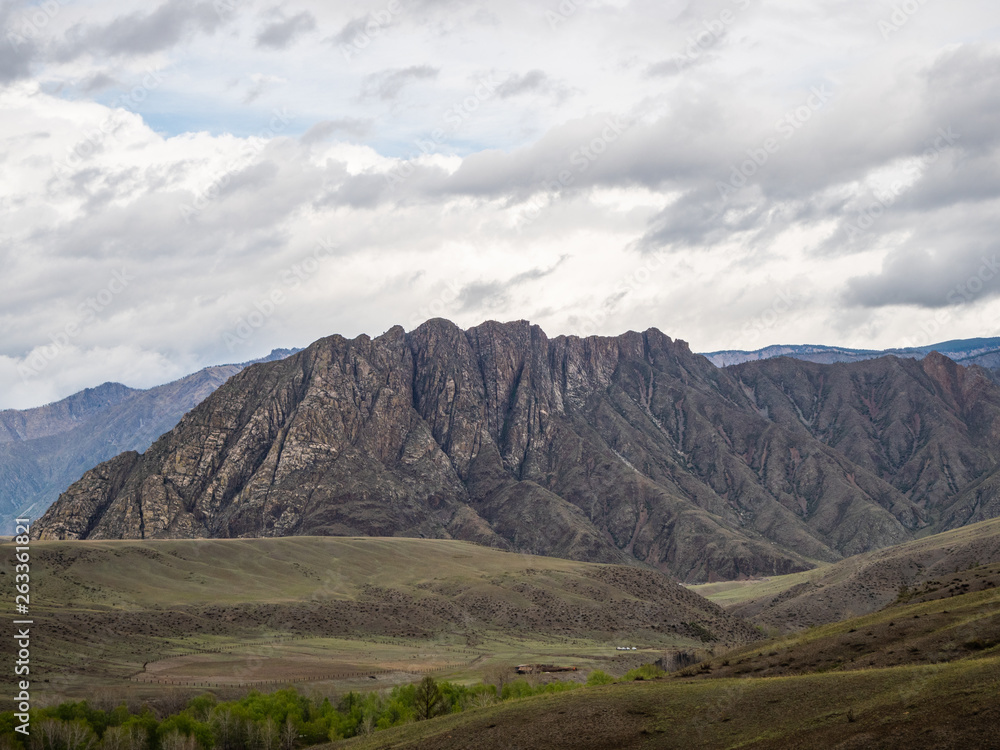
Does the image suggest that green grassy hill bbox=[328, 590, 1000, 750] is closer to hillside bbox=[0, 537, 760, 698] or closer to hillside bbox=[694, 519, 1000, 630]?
hillside bbox=[0, 537, 760, 698]

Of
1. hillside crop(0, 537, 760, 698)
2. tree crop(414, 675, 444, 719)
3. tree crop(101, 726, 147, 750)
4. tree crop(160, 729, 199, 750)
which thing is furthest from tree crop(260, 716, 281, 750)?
hillside crop(0, 537, 760, 698)

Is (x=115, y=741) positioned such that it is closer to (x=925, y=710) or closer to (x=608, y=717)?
(x=608, y=717)

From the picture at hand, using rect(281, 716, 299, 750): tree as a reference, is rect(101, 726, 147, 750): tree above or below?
above

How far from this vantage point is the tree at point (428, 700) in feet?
289

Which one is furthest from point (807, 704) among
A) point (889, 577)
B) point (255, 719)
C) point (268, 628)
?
point (889, 577)

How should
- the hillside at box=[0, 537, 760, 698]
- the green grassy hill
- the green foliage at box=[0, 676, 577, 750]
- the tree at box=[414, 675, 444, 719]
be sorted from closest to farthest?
the green grassy hill
the green foliage at box=[0, 676, 577, 750]
the tree at box=[414, 675, 444, 719]
the hillside at box=[0, 537, 760, 698]

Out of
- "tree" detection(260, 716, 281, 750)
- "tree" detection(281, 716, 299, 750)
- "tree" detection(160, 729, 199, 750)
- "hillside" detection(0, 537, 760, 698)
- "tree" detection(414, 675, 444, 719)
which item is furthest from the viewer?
"hillside" detection(0, 537, 760, 698)

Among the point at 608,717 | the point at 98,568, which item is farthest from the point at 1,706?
the point at 98,568

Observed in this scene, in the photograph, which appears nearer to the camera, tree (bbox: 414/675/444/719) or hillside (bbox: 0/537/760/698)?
tree (bbox: 414/675/444/719)

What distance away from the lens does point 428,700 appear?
89.9 metres

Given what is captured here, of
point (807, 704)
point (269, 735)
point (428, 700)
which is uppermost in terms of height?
point (807, 704)

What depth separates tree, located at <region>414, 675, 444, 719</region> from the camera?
289ft

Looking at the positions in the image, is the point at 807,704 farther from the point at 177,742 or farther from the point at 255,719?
the point at 255,719

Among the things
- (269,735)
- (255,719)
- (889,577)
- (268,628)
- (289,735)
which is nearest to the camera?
(269,735)
